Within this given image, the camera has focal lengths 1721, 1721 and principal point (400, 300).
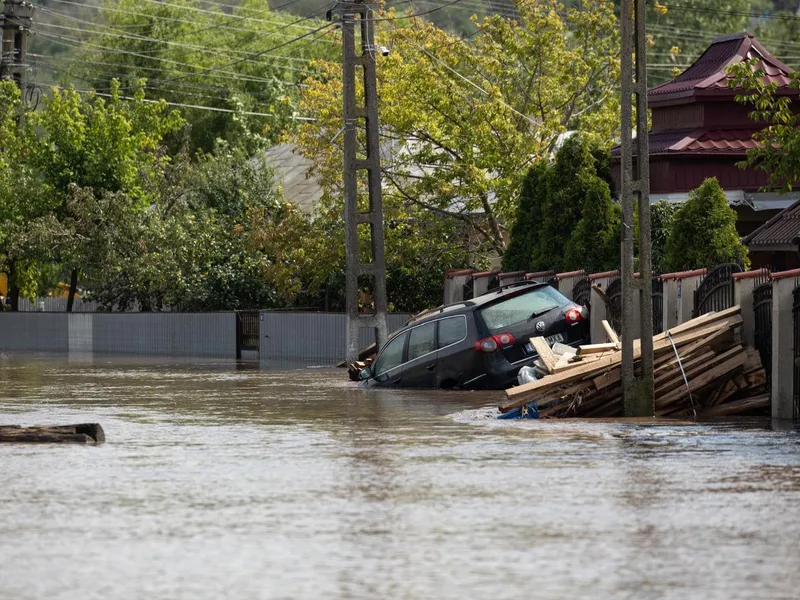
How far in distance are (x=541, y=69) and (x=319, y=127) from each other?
19.5ft

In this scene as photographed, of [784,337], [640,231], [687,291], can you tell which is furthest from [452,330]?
[784,337]

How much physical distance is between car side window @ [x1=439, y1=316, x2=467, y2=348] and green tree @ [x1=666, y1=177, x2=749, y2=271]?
552 centimetres

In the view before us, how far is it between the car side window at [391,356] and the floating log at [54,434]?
31.1 ft

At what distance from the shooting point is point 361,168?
34125 mm

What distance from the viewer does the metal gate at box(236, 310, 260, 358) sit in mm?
46062

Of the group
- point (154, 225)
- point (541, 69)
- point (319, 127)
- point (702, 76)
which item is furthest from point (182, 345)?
point (702, 76)

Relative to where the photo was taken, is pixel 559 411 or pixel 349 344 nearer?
pixel 559 411

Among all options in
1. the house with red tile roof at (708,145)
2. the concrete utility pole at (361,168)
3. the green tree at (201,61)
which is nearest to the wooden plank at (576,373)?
the concrete utility pole at (361,168)

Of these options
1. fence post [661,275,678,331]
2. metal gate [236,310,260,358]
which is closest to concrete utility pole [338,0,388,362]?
fence post [661,275,678,331]

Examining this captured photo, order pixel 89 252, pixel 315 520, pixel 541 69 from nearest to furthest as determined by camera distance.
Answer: pixel 315 520 → pixel 541 69 → pixel 89 252

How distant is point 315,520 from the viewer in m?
11.3

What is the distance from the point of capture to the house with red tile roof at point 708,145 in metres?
38.9

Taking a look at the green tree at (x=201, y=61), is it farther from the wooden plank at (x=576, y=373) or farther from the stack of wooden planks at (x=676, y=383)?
the stack of wooden planks at (x=676, y=383)

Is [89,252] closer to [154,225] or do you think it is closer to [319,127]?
[154,225]
